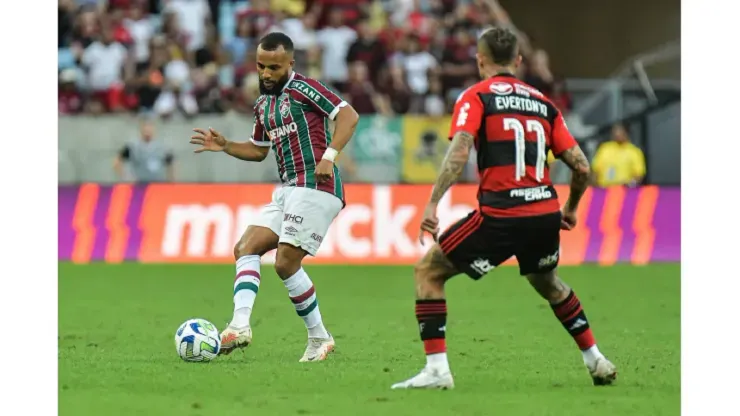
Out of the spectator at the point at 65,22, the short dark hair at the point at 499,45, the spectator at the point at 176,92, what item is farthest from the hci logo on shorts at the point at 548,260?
the spectator at the point at 65,22

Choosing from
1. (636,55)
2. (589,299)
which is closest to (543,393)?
(589,299)

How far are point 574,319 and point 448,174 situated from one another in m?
1.40

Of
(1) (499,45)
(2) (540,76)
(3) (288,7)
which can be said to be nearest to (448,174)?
(1) (499,45)

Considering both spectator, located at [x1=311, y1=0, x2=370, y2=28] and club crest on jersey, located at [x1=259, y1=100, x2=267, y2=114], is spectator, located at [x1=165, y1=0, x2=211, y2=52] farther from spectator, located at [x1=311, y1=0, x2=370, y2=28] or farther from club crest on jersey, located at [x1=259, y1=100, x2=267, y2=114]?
club crest on jersey, located at [x1=259, y1=100, x2=267, y2=114]

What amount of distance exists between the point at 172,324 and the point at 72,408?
4.88 m

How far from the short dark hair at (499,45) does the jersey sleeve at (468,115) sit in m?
0.28

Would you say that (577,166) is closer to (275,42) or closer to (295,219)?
(295,219)

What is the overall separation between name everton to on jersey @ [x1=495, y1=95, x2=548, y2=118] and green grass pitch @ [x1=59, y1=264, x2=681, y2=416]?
1698 mm

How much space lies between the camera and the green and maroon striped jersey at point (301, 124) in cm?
1003

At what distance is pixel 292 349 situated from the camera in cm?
1065

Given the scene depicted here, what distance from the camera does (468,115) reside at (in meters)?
7.96

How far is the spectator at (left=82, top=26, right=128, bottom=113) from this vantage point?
22797 mm
